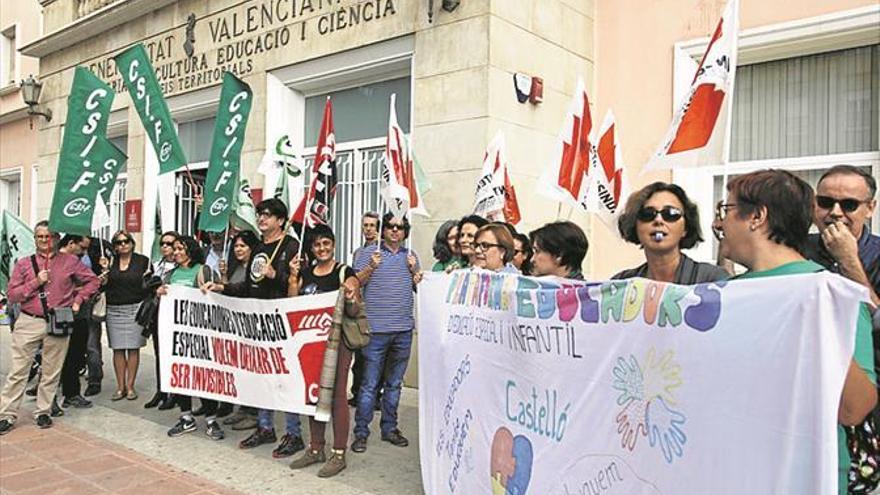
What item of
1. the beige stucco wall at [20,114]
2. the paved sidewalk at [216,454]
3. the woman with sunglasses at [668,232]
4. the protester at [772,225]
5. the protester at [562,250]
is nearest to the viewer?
the protester at [772,225]

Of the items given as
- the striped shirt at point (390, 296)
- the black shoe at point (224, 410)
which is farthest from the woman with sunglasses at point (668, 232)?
the black shoe at point (224, 410)

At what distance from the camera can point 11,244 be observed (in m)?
7.84

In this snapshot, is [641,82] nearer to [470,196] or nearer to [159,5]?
[470,196]

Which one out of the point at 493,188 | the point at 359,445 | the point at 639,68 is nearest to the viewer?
the point at 359,445

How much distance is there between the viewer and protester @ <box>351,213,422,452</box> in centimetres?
559

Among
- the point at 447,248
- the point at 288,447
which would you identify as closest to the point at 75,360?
the point at 288,447

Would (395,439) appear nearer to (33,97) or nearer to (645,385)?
(645,385)

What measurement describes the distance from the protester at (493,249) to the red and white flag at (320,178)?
1.78m

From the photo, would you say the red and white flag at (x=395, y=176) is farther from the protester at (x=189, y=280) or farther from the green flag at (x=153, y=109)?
the green flag at (x=153, y=109)

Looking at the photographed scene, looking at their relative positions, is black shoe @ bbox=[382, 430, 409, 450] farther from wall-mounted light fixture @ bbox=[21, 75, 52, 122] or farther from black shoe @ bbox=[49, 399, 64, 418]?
wall-mounted light fixture @ bbox=[21, 75, 52, 122]

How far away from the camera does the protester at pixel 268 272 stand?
5.62m

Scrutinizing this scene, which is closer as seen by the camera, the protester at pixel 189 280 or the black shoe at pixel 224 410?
the protester at pixel 189 280

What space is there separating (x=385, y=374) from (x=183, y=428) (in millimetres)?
1886

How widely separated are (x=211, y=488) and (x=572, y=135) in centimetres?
362
